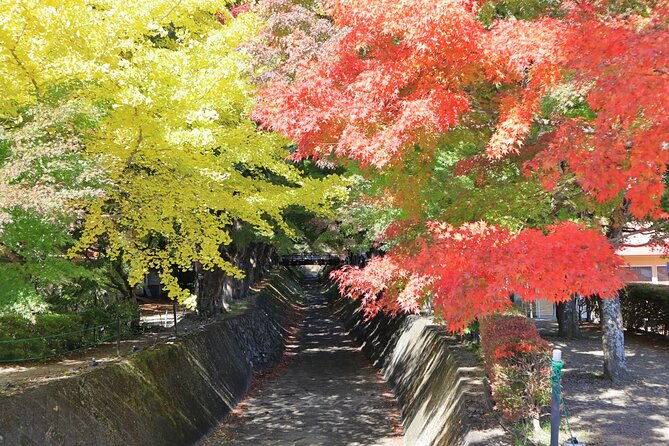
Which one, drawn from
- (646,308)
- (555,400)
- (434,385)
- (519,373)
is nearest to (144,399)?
(434,385)

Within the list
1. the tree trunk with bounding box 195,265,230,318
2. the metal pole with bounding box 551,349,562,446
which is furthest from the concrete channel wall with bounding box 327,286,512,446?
the tree trunk with bounding box 195,265,230,318

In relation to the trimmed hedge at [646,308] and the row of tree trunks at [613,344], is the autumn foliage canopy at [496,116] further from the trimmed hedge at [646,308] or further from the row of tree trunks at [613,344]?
the trimmed hedge at [646,308]

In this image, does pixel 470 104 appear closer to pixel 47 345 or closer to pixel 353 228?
pixel 47 345

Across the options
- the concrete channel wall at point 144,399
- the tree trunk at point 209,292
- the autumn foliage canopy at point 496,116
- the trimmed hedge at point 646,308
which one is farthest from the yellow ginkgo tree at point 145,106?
the trimmed hedge at point 646,308

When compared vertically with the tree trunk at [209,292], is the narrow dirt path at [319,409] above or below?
below

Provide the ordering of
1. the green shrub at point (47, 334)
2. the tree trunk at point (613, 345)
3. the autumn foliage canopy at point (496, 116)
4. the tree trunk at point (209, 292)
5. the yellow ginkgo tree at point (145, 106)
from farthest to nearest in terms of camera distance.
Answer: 1. the tree trunk at point (209, 292)
2. the tree trunk at point (613, 345)
3. the green shrub at point (47, 334)
4. the yellow ginkgo tree at point (145, 106)
5. the autumn foliage canopy at point (496, 116)

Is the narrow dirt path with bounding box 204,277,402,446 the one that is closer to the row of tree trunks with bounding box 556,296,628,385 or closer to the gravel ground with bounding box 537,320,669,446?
the gravel ground with bounding box 537,320,669,446

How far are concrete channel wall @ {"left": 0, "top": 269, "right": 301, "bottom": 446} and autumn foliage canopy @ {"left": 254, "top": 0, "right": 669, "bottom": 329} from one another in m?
4.59

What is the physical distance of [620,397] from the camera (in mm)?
11156

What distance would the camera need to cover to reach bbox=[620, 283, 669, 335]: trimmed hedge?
731 inches

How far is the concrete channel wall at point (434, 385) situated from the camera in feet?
28.0

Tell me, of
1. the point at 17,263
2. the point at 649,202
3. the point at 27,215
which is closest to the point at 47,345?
the point at 17,263

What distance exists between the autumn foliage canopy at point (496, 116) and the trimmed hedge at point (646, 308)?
371 inches

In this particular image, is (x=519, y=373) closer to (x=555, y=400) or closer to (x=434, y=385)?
(x=555, y=400)
